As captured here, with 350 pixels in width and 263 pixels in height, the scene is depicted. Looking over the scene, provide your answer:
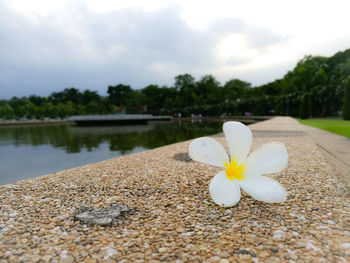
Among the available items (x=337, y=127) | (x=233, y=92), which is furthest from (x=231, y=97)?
(x=337, y=127)

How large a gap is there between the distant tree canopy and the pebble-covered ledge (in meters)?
14.0

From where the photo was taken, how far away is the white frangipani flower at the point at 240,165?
1372 mm

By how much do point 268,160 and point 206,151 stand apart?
0.42m

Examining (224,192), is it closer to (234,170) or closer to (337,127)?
(234,170)

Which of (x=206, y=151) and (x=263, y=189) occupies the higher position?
(x=206, y=151)

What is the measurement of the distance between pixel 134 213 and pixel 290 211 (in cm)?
98

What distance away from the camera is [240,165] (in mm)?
1518

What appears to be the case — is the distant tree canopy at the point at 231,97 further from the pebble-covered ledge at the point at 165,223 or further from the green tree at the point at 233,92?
the pebble-covered ledge at the point at 165,223

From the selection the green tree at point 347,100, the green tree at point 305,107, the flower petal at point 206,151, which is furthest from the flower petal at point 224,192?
the green tree at point 305,107

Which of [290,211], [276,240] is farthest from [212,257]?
[290,211]

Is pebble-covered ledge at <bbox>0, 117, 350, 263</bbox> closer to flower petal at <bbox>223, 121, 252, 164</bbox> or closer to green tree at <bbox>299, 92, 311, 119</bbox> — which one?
flower petal at <bbox>223, 121, 252, 164</bbox>

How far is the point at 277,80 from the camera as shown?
4550 centimetres

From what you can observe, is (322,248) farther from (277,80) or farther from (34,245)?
(277,80)

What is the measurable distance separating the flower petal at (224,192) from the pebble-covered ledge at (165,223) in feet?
0.30
